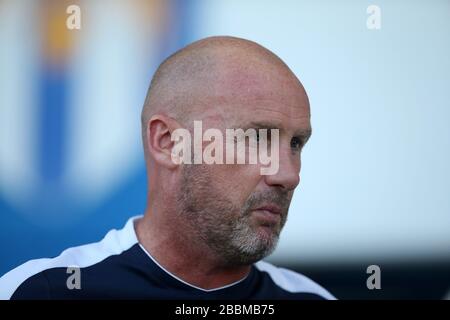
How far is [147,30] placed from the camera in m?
2.00

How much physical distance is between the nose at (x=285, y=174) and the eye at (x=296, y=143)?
1.7 inches

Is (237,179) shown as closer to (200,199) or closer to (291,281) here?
(200,199)

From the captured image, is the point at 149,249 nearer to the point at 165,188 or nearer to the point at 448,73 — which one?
the point at 165,188

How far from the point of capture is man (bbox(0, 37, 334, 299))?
1739 mm

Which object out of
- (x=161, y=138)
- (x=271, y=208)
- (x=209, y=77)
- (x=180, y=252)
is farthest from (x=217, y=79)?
(x=180, y=252)

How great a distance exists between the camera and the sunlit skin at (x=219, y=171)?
174 cm

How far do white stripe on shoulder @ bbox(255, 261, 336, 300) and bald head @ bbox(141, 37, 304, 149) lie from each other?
0.58 meters

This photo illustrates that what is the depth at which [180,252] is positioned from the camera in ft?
6.02

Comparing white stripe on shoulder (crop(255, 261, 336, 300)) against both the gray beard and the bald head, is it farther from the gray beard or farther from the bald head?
the bald head

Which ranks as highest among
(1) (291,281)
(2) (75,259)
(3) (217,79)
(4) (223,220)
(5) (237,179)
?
(3) (217,79)

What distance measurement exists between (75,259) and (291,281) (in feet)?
2.23

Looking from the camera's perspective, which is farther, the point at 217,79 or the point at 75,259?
the point at 75,259

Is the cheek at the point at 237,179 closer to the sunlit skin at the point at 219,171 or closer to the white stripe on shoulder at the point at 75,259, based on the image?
the sunlit skin at the point at 219,171

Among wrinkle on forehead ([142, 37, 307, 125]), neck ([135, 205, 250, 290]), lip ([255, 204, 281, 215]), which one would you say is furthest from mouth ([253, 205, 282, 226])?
wrinkle on forehead ([142, 37, 307, 125])
